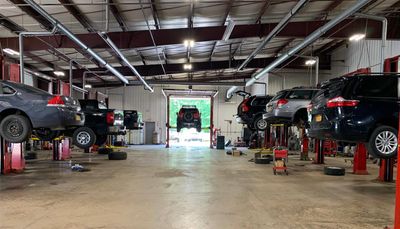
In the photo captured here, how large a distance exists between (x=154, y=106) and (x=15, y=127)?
56.4 ft

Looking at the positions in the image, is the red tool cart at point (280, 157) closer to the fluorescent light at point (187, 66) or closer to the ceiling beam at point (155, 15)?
the ceiling beam at point (155, 15)

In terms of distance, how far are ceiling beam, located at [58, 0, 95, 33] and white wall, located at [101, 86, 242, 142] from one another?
1421cm

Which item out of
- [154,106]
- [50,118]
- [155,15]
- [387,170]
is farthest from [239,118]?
[154,106]

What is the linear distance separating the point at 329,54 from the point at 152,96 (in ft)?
41.9

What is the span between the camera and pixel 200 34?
10.1 meters

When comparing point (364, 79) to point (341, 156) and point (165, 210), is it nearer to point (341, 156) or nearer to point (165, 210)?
point (165, 210)

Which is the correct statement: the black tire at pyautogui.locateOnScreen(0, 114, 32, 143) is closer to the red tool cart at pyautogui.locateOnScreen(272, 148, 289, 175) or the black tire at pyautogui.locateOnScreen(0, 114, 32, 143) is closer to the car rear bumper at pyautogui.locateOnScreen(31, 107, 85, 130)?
the car rear bumper at pyautogui.locateOnScreen(31, 107, 85, 130)

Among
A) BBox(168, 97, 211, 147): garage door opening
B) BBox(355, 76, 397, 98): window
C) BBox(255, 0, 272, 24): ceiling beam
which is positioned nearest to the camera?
BBox(355, 76, 397, 98): window

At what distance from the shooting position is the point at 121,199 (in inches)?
213

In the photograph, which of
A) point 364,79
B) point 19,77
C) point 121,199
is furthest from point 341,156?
point 19,77

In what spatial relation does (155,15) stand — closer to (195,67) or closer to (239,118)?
(239,118)

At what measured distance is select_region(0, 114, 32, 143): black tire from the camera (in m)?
6.77

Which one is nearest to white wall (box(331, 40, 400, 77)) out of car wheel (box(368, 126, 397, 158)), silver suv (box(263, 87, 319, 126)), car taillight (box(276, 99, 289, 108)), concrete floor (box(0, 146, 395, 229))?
silver suv (box(263, 87, 319, 126))

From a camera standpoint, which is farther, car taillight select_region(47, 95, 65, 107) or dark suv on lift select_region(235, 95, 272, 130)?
dark suv on lift select_region(235, 95, 272, 130)
